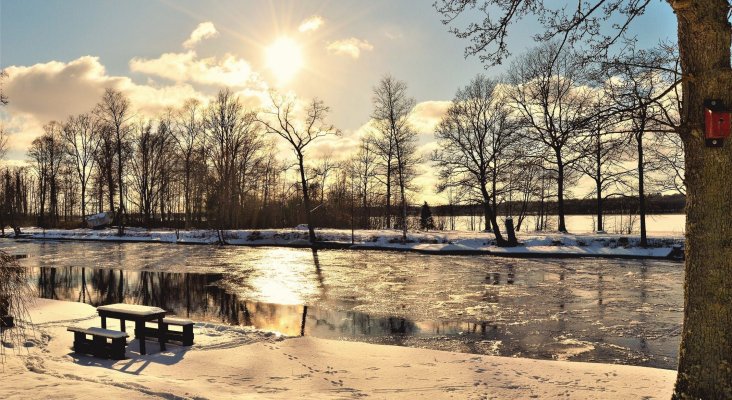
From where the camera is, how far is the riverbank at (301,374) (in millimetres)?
6184

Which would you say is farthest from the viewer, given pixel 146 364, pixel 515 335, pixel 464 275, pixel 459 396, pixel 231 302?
pixel 464 275

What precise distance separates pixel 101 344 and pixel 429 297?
30.7 feet

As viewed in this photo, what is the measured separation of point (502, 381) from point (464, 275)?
13980mm

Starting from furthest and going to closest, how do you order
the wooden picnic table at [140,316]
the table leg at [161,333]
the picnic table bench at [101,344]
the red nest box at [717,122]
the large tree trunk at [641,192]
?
the large tree trunk at [641,192] < the table leg at [161,333] < the wooden picnic table at [140,316] < the picnic table bench at [101,344] < the red nest box at [717,122]

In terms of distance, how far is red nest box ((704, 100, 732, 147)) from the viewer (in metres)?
4.79

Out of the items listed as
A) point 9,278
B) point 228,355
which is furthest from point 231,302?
point 9,278

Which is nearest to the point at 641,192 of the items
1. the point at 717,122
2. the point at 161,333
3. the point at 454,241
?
the point at 454,241

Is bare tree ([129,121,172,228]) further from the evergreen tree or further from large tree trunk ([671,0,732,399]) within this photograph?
large tree trunk ([671,0,732,399])

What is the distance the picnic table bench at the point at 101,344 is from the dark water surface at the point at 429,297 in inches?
147

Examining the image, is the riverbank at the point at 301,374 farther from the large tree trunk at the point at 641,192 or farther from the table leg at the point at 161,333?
the large tree trunk at the point at 641,192

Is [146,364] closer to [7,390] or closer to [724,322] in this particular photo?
[7,390]

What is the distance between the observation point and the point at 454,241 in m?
35.4

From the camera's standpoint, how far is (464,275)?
68.7ft

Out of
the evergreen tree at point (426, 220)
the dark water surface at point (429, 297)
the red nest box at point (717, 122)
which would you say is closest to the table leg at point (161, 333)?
the dark water surface at point (429, 297)
